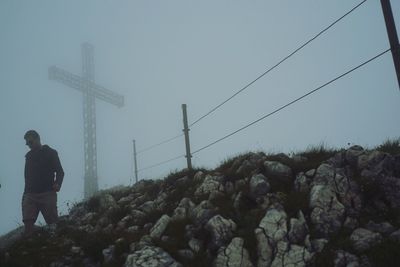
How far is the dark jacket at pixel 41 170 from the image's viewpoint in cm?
1159

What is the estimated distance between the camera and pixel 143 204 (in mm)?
10711

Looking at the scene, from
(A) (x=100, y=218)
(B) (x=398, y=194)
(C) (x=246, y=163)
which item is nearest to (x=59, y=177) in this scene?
(A) (x=100, y=218)

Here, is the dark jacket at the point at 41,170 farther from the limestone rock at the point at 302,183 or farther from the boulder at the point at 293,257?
the boulder at the point at 293,257

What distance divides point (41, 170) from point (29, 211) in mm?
1315

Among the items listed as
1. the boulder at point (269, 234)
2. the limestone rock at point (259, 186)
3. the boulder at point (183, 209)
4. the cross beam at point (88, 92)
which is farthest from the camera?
the cross beam at point (88, 92)

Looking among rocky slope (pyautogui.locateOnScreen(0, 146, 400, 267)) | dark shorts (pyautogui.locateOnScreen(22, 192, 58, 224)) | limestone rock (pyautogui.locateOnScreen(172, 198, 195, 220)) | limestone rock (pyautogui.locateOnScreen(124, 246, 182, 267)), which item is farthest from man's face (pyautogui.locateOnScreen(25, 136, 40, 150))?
limestone rock (pyautogui.locateOnScreen(124, 246, 182, 267))

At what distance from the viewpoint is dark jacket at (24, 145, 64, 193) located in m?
11.6

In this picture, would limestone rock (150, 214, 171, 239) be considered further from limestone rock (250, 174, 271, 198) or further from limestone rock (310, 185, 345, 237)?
limestone rock (310, 185, 345, 237)

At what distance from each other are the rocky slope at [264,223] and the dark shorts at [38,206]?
1255 mm

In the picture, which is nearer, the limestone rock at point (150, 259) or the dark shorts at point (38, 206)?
the limestone rock at point (150, 259)

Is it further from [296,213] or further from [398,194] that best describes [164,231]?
[398,194]

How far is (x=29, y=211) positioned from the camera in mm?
11312

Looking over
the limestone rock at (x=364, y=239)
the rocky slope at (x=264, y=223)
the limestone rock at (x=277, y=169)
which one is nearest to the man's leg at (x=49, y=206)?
the rocky slope at (x=264, y=223)

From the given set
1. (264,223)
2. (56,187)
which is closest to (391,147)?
(264,223)
